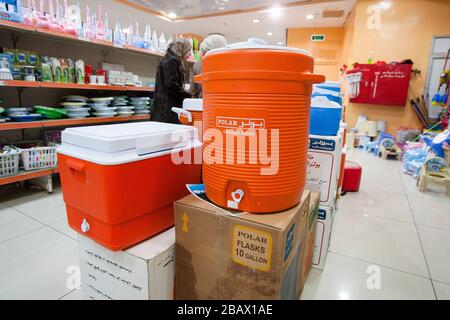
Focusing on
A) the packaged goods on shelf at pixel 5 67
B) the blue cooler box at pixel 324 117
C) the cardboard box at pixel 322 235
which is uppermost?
the packaged goods on shelf at pixel 5 67

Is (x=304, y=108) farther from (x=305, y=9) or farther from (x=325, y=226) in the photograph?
(x=305, y=9)

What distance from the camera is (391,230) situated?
203 cm

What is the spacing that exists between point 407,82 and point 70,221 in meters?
5.89

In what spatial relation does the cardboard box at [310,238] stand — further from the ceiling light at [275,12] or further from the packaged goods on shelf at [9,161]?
the ceiling light at [275,12]

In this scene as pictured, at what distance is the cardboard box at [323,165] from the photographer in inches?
54.6

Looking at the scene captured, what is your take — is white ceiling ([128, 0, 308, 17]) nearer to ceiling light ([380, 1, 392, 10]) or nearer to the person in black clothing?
ceiling light ([380, 1, 392, 10])

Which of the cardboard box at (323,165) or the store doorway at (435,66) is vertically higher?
the store doorway at (435,66)

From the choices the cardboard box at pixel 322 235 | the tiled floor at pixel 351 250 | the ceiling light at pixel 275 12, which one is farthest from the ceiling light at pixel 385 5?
the cardboard box at pixel 322 235

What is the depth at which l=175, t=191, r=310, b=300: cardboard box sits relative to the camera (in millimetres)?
803

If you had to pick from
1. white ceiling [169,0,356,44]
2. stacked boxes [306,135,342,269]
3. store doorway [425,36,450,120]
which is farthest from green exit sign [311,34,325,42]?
stacked boxes [306,135,342,269]

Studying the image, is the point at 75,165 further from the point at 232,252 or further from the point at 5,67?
the point at 5,67

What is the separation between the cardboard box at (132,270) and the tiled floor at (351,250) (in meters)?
0.34

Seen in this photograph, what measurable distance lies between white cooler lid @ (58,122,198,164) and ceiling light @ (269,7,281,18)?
607 centimetres

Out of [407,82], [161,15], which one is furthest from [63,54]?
[407,82]
